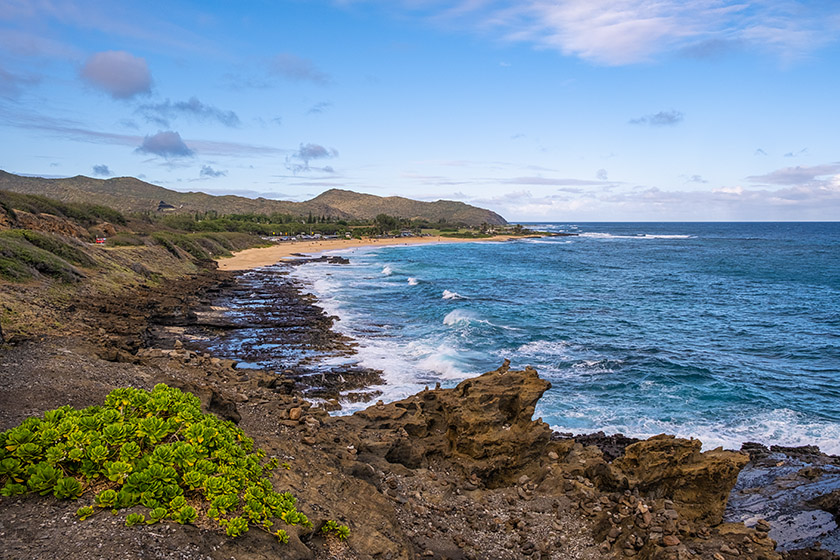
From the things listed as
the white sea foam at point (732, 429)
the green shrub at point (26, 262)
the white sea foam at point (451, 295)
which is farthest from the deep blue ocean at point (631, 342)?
the green shrub at point (26, 262)

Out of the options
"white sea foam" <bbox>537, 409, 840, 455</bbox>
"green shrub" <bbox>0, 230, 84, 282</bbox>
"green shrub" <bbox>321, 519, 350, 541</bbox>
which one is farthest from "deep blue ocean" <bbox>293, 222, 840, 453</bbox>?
"green shrub" <bbox>0, 230, 84, 282</bbox>

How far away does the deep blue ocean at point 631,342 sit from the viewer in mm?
17922

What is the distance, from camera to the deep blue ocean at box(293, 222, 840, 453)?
17922mm

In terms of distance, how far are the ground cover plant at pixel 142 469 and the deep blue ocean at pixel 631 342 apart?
1104cm

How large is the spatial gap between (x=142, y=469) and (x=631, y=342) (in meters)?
26.1

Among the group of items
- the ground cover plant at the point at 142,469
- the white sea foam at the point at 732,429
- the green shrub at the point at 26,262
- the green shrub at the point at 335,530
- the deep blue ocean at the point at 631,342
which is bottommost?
the white sea foam at the point at 732,429

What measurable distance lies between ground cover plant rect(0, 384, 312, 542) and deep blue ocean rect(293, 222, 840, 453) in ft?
36.2

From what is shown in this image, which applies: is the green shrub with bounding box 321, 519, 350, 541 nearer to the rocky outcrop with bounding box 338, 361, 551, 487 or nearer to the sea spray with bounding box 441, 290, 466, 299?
the rocky outcrop with bounding box 338, 361, 551, 487

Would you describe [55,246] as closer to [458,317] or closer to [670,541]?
[458,317]

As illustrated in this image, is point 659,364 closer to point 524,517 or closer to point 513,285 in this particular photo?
point 524,517

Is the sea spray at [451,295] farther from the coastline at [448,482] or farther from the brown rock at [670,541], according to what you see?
the brown rock at [670,541]

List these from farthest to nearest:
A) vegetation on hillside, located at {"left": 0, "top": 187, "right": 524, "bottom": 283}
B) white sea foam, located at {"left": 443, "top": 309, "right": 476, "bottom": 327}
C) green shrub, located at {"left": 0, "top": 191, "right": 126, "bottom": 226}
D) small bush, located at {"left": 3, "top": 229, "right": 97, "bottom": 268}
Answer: green shrub, located at {"left": 0, "top": 191, "right": 126, "bottom": 226} < white sea foam, located at {"left": 443, "top": 309, "right": 476, "bottom": 327} < small bush, located at {"left": 3, "top": 229, "right": 97, "bottom": 268} < vegetation on hillside, located at {"left": 0, "top": 187, "right": 524, "bottom": 283}

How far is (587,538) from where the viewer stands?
9.41 m

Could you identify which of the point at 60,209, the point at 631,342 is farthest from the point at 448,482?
the point at 60,209
